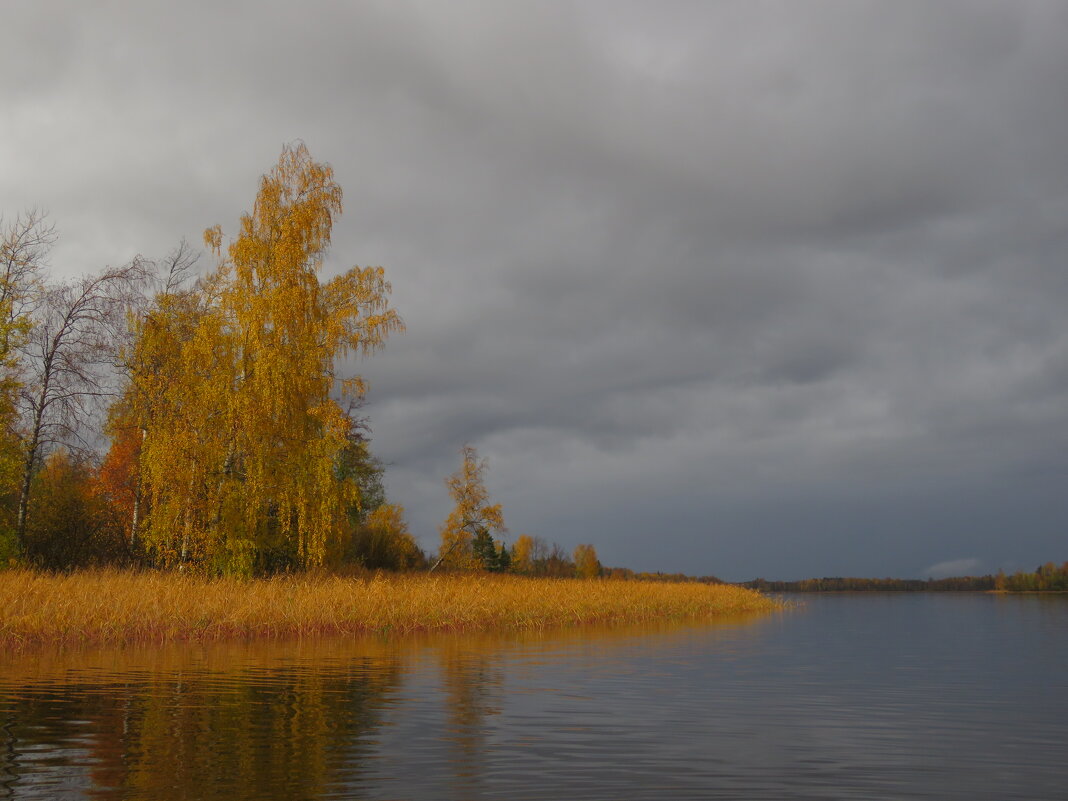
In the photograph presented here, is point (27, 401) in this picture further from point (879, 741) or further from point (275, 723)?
point (879, 741)

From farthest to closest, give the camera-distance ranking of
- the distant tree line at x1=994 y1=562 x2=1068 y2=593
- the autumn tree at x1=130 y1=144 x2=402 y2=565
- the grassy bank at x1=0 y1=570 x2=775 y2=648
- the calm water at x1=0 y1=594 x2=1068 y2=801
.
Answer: the distant tree line at x1=994 y1=562 x2=1068 y2=593
the autumn tree at x1=130 y1=144 x2=402 y2=565
the grassy bank at x1=0 y1=570 x2=775 y2=648
the calm water at x1=0 y1=594 x2=1068 y2=801

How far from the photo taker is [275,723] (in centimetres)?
929

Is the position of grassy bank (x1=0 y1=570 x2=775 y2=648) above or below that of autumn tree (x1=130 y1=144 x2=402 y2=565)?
below

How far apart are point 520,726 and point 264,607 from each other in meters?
14.4

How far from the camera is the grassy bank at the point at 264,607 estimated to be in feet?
62.0

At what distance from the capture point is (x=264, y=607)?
21969mm

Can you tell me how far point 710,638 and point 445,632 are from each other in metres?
7.38

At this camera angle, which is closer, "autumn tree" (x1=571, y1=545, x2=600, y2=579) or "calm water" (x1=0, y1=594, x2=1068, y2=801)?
"calm water" (x1=0, y1=594, x2=1068, y2=801)

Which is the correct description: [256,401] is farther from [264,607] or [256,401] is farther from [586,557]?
[586,557]

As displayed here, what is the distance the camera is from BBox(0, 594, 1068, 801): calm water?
6.73 m

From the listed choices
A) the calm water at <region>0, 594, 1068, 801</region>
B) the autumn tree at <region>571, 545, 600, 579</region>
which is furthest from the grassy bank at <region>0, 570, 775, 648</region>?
the autumn tree at <region>571, 545, 600, 579</region>

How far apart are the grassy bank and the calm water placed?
172cm

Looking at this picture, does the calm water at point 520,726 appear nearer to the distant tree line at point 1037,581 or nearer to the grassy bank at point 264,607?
the grassy bank at point 264,607

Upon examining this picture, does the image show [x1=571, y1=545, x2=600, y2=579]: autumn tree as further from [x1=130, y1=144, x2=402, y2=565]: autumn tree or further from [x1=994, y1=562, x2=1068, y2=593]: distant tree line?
[x1=130, y1=144, x2=402, y2=565]: autumn tree
